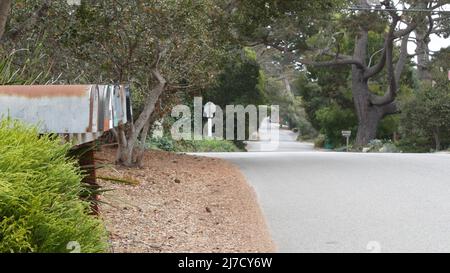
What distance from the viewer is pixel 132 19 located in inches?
452

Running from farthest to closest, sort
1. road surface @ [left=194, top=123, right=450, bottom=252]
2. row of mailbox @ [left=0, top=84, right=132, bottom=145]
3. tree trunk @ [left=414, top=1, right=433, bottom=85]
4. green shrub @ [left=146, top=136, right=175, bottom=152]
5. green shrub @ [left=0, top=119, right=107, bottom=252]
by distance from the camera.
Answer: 1. tree trunk @ [left=414, top=1, right=433, bottom=85]
2. green shrub @ [left=146, top=136, right=175, bottom=152]
3. road surface @ [left=194, top=123, right=450, bottom=252]
4. row of mailbox @ [left=0, top=84, right=132, bottom=145]
5. green shrub @ [left=0, top=119, right=107, bottom=252]

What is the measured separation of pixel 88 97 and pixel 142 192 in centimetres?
540

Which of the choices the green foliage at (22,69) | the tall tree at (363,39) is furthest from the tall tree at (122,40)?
the tall tree at (363,39)

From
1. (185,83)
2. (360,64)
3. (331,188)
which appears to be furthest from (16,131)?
(360,64)

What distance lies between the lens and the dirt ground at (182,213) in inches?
263

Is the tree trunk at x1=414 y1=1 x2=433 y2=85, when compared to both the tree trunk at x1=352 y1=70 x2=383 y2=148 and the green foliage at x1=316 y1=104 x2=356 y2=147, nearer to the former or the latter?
the tree trunk at x1=352 y1=70 x2=383 y2=148

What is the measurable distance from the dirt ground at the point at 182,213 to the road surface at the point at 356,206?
1.11 feet

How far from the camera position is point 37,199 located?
3723 millimetres

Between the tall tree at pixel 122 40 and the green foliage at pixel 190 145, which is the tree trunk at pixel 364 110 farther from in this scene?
the tall tree at pixel 122 40

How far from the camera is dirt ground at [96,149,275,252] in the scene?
6676 mm

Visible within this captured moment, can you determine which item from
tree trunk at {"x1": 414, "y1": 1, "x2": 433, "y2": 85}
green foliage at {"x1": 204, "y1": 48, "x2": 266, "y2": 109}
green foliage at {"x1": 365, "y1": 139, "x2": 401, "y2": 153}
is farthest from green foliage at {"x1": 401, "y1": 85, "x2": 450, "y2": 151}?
green foliage at {"x1": 204, "y1": 48, "x2": 266, "y2": 109}

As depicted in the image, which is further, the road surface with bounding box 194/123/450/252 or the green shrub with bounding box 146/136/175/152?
the green shrub with bounding box 146/136/175/152

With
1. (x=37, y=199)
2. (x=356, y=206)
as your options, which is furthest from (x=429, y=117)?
(x=37, y=199)

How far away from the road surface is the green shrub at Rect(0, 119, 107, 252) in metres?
3.13
